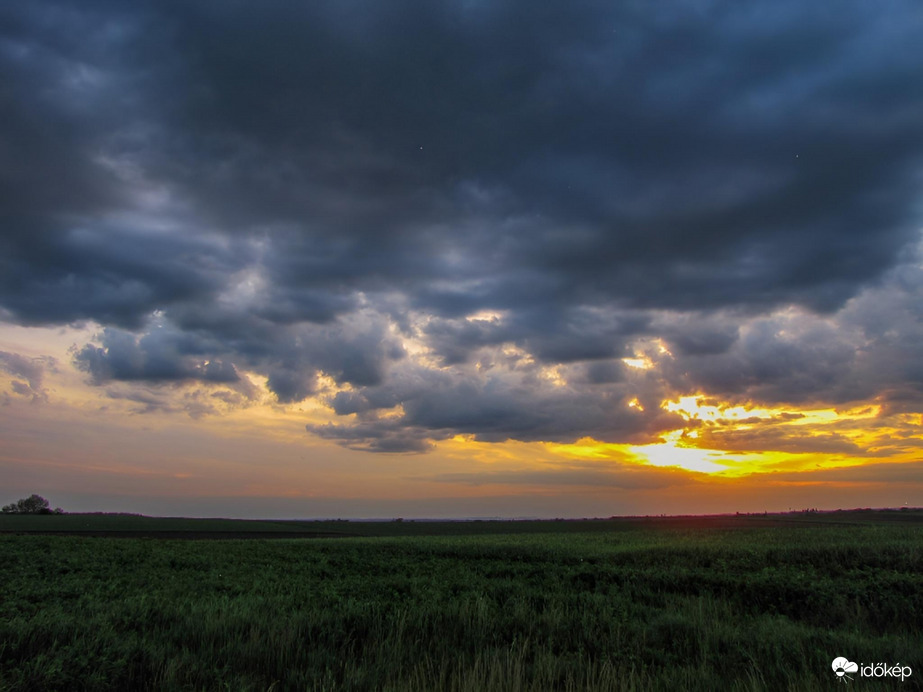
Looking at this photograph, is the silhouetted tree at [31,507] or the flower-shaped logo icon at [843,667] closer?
the flower-shaped logo icon at [843,667]

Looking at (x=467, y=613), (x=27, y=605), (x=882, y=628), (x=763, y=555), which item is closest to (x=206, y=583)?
(x=27, y=605)

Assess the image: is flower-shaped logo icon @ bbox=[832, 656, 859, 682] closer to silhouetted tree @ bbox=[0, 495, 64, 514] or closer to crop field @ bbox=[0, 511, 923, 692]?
crop field @ bbox=[0, 511, 923, 692]

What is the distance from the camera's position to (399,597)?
1502cm

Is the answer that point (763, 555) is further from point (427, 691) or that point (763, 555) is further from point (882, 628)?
point (427, 691)

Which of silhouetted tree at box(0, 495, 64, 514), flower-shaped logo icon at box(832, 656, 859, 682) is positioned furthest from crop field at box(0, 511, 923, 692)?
silhouetted tree at box(0, 495, 64, 514)

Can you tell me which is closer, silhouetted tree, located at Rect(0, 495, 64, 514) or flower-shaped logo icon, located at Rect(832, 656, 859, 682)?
flower-shaped logo icon, located at Rect(832, 656, 859, 682)

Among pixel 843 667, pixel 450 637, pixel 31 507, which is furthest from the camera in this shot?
pixel 31 507

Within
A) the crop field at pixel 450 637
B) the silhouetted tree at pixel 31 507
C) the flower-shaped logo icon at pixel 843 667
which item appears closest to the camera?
the crop field at pixel 450 637

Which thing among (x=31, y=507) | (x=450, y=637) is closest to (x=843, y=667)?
(x=450, y=637)

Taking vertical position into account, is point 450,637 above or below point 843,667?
below

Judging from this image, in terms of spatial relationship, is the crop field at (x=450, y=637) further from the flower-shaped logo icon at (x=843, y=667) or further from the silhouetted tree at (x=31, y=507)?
the silhouetted tree at (x=31, y=507)

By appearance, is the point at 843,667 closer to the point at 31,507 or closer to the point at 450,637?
the point at 450,637

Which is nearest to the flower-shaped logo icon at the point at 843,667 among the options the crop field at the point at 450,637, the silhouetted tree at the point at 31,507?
the crop field at the point at 450,637

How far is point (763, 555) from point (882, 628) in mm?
16391
